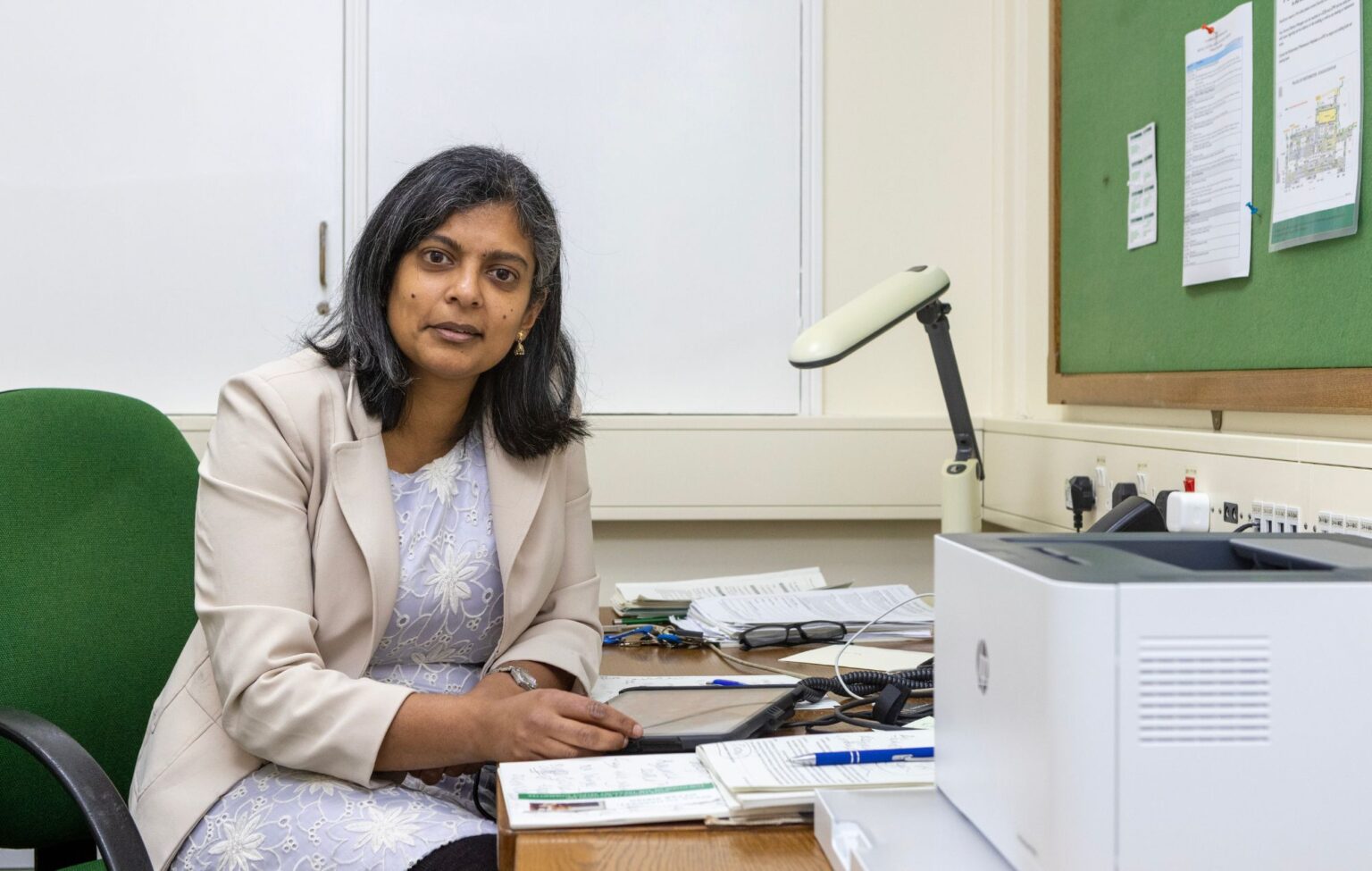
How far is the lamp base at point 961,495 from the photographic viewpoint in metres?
1.81

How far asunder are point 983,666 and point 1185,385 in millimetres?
1077

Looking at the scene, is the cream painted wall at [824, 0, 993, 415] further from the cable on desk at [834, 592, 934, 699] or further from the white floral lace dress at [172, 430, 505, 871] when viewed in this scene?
the white floral lace dress at [172, 430, 505, 871]

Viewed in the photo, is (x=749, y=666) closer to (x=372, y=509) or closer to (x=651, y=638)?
(x=651, y=638)

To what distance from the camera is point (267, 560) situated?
1258 millimetres

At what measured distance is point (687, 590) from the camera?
2.03 metres

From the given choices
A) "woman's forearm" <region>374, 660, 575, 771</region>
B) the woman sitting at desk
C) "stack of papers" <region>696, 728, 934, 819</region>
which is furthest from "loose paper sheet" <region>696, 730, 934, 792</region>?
"woman's forearm" <region>374, 660, 575, 771</region>

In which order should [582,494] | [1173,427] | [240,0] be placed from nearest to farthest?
[582,494]
[1173,427]
[240,0]

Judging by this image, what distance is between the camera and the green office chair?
1.38m

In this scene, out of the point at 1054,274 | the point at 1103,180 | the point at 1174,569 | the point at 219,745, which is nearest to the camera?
the point at 1174,569

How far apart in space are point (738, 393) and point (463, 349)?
3.63ft

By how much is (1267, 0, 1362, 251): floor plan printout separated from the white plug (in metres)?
0.32

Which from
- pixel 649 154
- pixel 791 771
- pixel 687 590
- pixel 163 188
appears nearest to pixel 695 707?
pixel 791 771

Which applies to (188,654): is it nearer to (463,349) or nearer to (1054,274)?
(463,349)

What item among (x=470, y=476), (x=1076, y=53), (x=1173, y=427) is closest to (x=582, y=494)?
(x=470, y=476)
